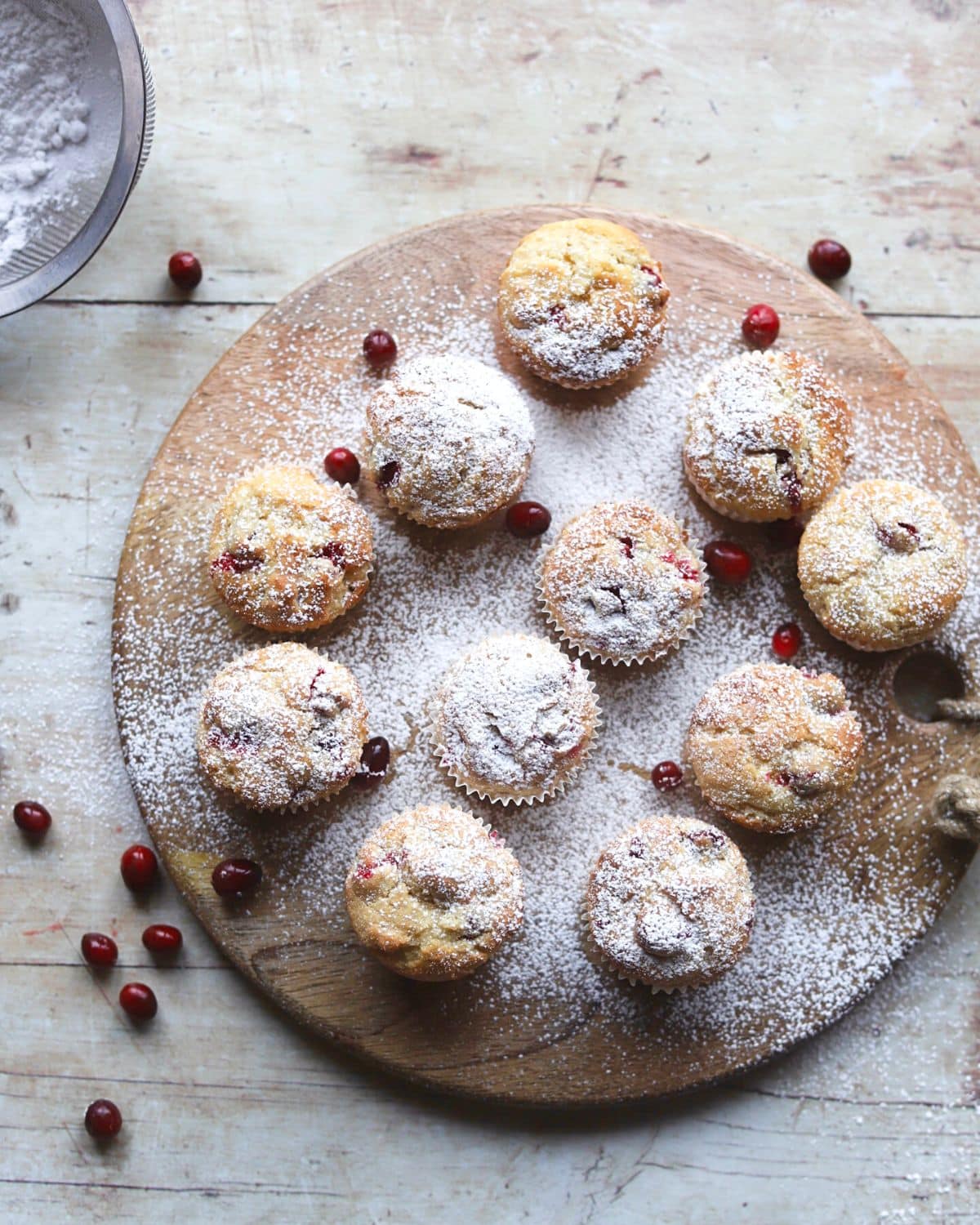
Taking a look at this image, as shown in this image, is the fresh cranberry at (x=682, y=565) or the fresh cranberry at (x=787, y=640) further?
the fresh cranberry at (x=787, y=640)

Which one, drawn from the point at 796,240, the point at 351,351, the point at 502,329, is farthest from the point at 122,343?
the point at 796,240

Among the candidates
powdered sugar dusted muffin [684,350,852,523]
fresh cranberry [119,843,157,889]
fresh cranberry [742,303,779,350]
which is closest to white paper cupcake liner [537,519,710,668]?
powdered sugar dusted muffin [684,350,852,523]

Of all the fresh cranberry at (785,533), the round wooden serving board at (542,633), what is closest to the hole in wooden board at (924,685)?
the round wooden serving board at (542,633)

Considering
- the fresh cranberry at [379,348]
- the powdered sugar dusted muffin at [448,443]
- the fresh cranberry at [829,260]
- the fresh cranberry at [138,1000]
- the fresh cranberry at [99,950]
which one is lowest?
the fresh cranberry at [138,1000]

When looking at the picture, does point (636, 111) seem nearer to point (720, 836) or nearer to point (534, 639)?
point (534, 639)

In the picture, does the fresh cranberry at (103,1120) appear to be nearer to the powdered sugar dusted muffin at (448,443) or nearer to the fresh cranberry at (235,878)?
the fresh cranberry at (235,878)
